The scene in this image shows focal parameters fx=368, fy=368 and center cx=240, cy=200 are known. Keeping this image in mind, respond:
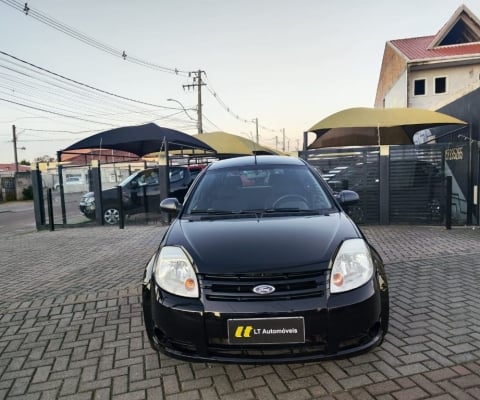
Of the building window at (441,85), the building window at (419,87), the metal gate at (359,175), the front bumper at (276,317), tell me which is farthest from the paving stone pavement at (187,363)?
the building window at (441,85)

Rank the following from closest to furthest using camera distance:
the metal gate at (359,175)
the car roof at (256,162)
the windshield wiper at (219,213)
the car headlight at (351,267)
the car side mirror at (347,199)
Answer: the car headlight at (351,267) → the windshield wiper at (219,213) → the car side mirror at (347,199) → the car roof at (256,162) → the metal gate at (359,175)

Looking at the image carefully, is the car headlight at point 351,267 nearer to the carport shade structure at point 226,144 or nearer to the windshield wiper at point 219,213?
the windshield wiper at point 219,213

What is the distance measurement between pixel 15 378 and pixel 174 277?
148 centimetres

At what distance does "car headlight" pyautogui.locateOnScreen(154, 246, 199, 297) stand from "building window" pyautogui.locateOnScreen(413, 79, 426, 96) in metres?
24.1

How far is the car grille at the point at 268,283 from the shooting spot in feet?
7.30

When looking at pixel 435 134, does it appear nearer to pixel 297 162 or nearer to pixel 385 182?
pixel 385 182

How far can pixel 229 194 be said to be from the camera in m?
3.56

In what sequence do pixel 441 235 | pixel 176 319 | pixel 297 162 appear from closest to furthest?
1. pixel 176 319
2. pixel 297 162
3. pixel 441 235

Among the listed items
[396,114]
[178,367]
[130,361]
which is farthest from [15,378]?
[396,114]

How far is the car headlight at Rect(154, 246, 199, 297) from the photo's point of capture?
7.73ft

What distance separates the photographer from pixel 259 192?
11.7 ft

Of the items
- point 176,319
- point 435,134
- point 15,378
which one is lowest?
point 15,378

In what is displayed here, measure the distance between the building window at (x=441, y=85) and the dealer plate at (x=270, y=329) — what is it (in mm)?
24300

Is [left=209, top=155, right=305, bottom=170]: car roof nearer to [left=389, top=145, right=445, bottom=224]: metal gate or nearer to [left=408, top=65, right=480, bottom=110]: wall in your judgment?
[left=389, top=145, right=445, bottom=224]: metal gate
